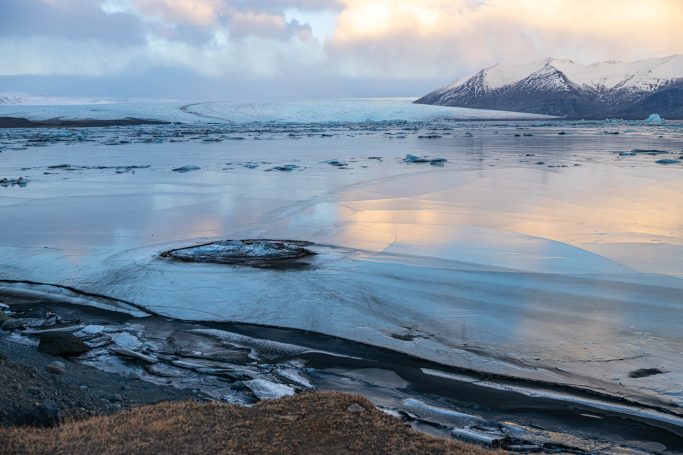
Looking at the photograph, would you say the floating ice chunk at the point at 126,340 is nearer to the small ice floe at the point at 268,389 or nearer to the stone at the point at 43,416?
the small ice floe at the point at 268,389

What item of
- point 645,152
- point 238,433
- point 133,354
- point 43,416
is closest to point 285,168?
point 645,152

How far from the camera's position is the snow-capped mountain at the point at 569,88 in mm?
118062

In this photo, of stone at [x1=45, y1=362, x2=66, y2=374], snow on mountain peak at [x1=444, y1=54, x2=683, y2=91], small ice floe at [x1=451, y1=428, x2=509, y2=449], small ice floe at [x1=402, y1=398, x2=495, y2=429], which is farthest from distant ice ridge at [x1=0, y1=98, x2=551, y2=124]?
snow on mountain peak at [x1=444, y1=54, x2=683, y2=91]

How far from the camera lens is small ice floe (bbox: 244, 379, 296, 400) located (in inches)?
187

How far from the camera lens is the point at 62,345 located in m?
5.53

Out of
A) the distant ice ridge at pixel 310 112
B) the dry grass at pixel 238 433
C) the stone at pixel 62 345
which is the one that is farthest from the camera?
the distant ice ridge at pixel 310 112

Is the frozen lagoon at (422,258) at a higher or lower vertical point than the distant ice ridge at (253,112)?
lower

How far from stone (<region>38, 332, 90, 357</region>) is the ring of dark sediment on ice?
3091mm

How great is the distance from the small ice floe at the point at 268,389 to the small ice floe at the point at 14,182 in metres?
14.7

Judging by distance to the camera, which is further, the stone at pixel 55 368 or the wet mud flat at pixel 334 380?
the stone at pixel 55 368

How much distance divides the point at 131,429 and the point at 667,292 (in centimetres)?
579

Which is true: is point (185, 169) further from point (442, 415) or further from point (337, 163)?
point (442, 415)

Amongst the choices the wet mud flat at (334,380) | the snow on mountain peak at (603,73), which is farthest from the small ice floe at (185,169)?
the snow on mountain peak at (603,73)

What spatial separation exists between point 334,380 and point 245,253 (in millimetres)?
4107
